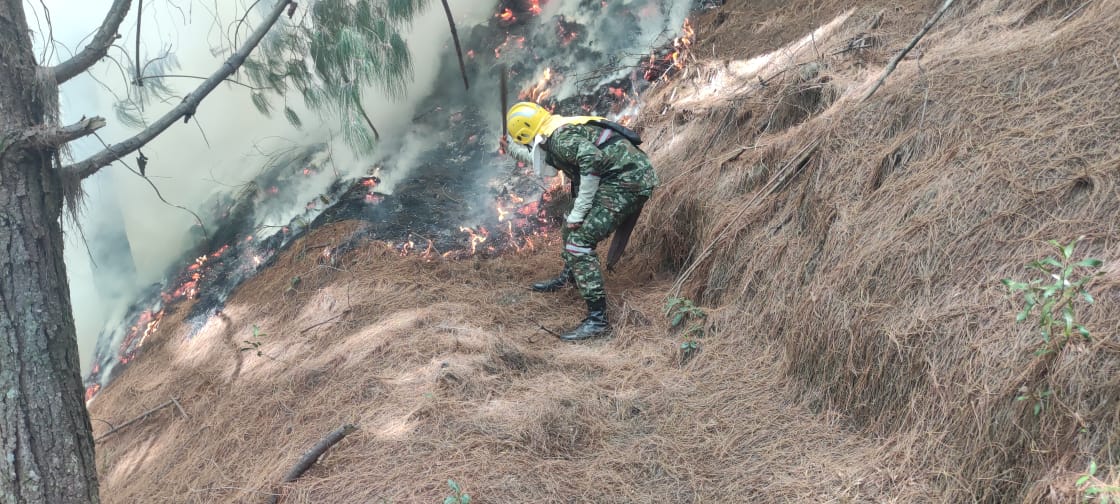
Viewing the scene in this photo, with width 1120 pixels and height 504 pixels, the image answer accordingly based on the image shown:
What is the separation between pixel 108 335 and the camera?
26.2ft

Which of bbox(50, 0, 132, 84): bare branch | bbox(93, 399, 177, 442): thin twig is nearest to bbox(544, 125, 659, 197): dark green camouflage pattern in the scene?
bbox(50, 0, 132, 84): bare branch

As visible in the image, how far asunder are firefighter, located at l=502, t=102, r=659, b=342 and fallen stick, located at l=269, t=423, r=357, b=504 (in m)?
1.68

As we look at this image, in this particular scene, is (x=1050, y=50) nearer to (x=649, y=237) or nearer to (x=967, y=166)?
(x=967, y=166)

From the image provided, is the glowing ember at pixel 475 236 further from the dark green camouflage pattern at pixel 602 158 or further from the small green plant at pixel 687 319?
the small green plant at pixel 687 319

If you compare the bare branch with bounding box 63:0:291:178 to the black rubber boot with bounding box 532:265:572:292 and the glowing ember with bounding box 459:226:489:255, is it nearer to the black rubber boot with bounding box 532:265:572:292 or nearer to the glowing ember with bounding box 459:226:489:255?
the black rubber boot with bounding box 532:265:572:292

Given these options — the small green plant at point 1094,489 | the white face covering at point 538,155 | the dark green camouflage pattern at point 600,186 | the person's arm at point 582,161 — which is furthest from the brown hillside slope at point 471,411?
the white face covering at point 538,155

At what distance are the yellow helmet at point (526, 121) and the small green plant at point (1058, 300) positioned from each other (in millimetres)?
3239

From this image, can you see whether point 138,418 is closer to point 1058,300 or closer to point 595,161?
point 595,161

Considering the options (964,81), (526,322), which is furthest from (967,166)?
(526,322)

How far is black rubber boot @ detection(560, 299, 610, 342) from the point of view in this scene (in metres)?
4.72

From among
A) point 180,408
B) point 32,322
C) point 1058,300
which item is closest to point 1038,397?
point 1058,300

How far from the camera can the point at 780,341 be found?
386cm

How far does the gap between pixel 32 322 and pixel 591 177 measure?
3216 mm

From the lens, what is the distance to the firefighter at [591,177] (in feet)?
15.8
